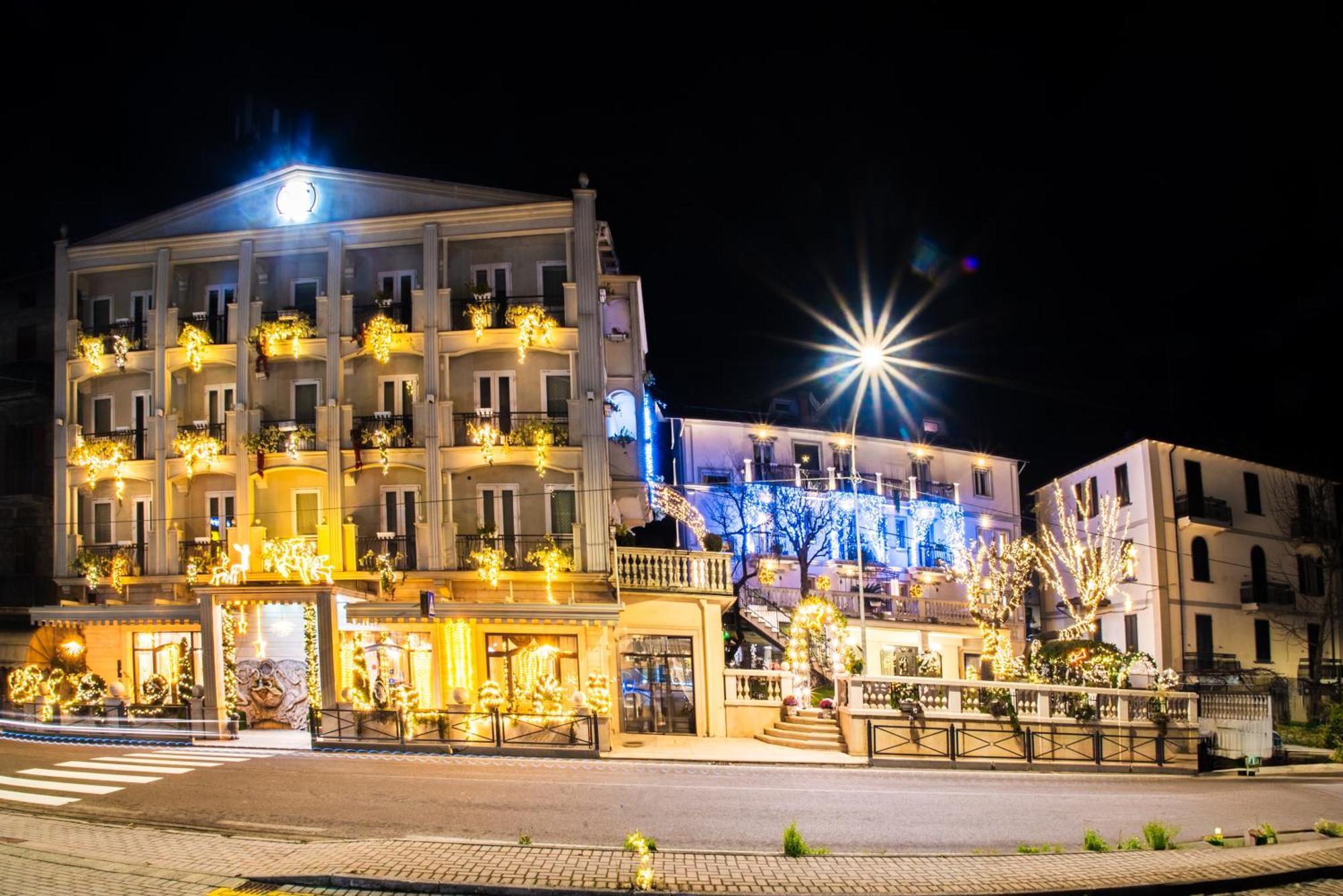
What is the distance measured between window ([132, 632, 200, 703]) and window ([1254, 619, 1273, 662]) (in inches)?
1544

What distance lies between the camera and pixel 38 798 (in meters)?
16.7

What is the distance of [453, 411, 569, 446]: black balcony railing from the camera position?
32219 mm

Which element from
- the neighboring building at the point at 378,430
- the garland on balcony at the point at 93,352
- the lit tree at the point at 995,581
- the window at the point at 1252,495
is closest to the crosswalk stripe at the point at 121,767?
the neighboring building at the point at 378,430

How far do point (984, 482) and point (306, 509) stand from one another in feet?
103

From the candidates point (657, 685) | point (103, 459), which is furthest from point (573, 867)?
point (103, 459)

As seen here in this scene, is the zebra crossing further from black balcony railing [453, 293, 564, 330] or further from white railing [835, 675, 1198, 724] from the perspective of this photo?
black balcony railing [453, 293, 564, 330]

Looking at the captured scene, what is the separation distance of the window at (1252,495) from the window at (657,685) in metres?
27.6

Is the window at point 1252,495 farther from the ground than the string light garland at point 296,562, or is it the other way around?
the window at point 1252,495

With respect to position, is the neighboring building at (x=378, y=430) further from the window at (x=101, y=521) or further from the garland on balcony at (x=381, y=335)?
the garland on balcony at (x=381, y=335)

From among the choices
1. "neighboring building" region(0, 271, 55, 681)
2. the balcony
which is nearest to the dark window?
the balcony

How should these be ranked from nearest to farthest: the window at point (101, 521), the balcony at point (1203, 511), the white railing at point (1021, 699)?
→ the white railing at point (1021, 699) < the window at point (101, 521) < the balcony at point (1203, 511)

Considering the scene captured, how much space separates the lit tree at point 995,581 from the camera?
1630 inches

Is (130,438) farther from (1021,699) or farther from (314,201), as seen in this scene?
(1021,699)

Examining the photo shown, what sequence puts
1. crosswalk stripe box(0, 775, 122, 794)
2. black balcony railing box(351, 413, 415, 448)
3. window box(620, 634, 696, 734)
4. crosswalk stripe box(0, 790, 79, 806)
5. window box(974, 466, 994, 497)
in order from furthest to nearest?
window box(974, 466, 994, 497) → black balcony railing box(351, 413, 415, 448) → window box(620, 634, 696, 734) → crosswalk stripe box(0, 775, 122, 794) → crosswalk stripe box(0, 790, 79, 806)
